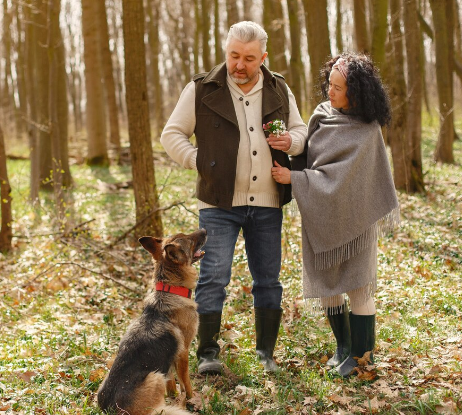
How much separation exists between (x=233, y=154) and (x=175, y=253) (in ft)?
3.08

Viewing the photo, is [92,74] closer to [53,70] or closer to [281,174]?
[53,70]

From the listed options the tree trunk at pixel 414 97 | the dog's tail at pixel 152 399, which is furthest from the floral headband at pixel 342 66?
the tree trunk at pixel 414 97

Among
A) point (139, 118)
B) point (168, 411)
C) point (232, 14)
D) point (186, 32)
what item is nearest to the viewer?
point (168, 411)

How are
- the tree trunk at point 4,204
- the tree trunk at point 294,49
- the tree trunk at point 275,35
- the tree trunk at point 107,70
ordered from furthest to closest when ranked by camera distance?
the tree trunk at point 275,35, the tree trunk at point 107,70, the tree trunk at point 294,49, the tree trunk at point 4,204

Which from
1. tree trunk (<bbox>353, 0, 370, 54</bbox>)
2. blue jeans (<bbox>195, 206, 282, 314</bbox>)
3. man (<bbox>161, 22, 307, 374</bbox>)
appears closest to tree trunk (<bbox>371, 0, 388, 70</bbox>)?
tree trunk (<bbox>353, 0, 370, 54</bbox>)

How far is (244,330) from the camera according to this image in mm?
5598

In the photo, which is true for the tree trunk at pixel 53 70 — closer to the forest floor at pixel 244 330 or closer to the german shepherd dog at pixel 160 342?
the forest floor at pixel 244 330

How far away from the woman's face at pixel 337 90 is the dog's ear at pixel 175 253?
5.70ft

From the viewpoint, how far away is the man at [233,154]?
14.4 feet

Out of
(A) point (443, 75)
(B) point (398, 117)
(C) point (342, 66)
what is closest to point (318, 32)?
(B) point (398, 117)

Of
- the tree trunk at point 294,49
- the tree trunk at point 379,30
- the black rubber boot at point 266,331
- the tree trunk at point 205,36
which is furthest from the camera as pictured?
the tree trunk at point 205,36

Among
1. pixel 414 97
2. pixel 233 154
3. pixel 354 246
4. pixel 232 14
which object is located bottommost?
pixel 354 246

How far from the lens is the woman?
4.23m

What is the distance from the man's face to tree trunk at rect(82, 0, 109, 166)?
37.8ft
